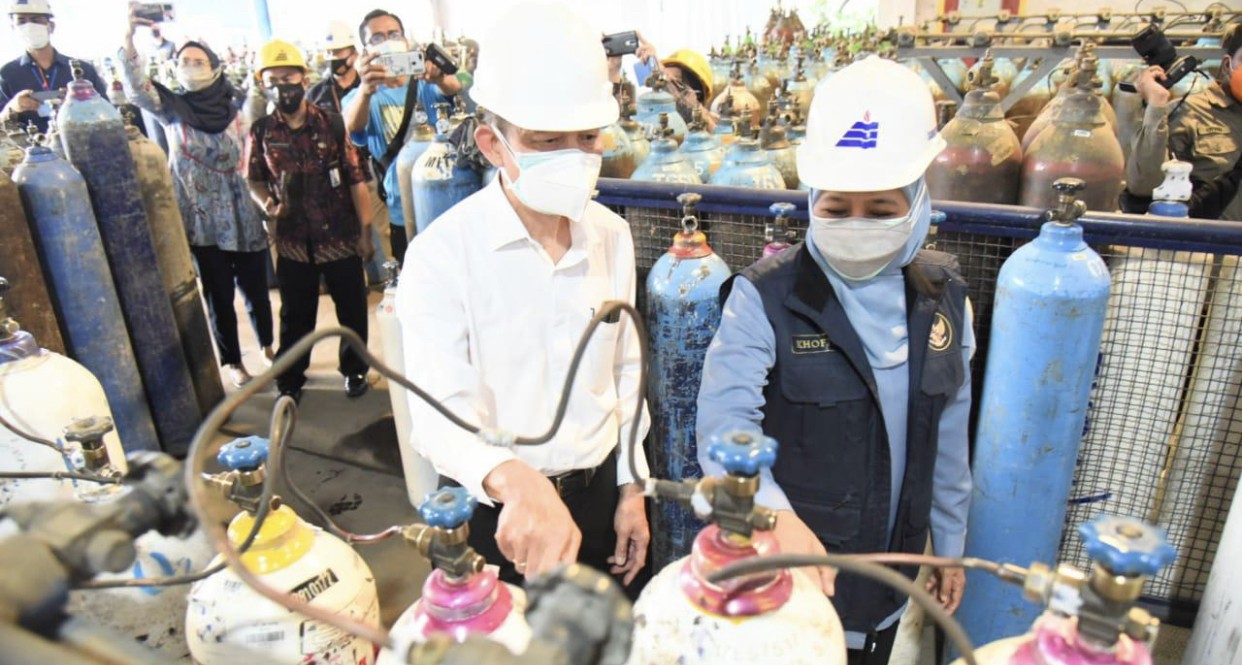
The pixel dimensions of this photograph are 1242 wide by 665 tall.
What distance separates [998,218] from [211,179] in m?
3.26

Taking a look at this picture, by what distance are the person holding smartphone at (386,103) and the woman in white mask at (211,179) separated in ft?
1.87

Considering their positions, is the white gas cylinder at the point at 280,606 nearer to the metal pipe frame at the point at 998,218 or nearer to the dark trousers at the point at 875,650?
the dark trousers at the point at 875,650

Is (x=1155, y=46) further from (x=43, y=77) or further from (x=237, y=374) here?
(x=43, y=77)

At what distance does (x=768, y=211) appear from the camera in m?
1.80

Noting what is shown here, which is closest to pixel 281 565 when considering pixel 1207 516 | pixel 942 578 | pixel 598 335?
pixel 598 335

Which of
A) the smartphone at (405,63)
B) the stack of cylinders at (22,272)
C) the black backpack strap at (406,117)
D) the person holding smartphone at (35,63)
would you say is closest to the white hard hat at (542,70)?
the smartphone at (405,63)

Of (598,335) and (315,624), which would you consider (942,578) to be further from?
(315,624)

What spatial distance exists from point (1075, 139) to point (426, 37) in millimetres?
10816

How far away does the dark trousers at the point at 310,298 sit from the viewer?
3324 mm

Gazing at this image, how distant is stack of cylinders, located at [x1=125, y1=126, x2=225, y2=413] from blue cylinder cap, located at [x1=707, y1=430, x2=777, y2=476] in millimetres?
2581

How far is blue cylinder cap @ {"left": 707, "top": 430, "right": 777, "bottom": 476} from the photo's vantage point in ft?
2.07

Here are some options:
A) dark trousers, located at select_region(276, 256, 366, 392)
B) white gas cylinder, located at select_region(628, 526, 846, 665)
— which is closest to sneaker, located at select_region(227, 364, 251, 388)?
dark trousers, located at select_region(276, 256, 366, 392)

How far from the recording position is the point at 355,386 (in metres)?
3.57

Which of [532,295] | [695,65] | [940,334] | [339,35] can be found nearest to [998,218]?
[940,334]
